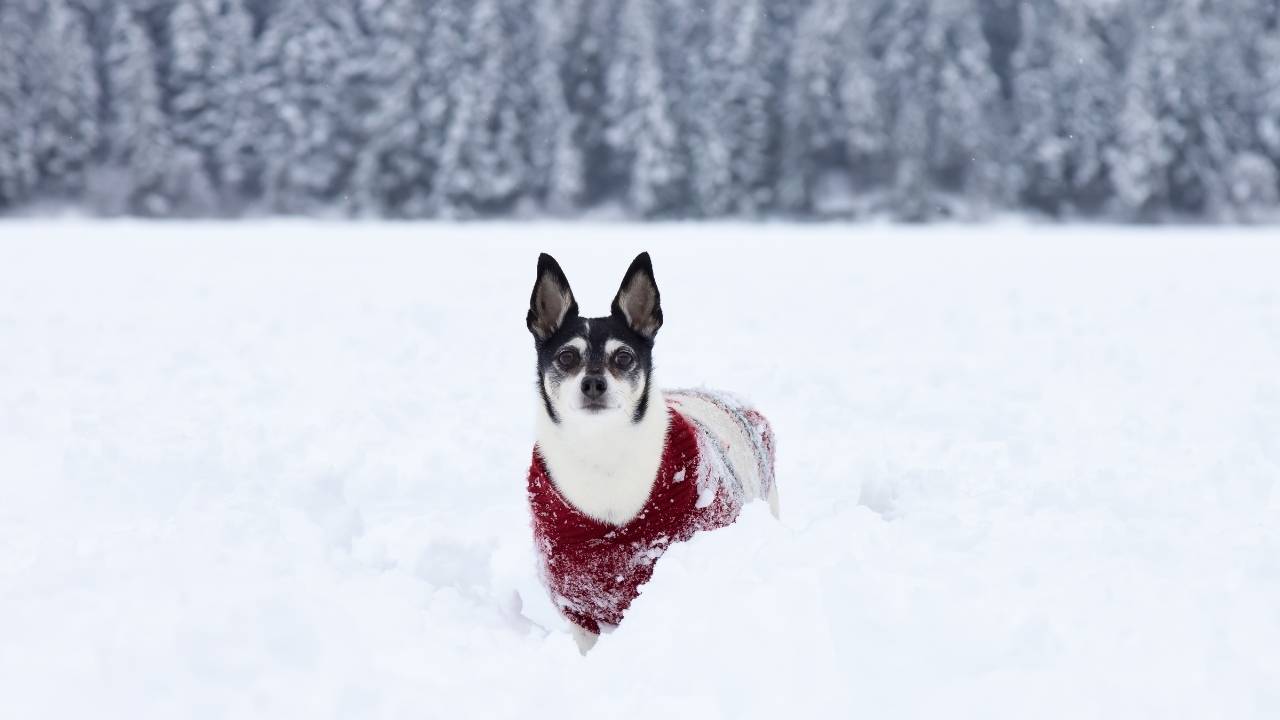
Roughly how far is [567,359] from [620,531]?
0.77 meters

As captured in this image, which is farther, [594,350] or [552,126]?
[552,126]

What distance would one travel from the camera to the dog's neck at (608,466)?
3959mm

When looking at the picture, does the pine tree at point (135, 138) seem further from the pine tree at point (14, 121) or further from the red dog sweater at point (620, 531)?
the red dog sweater at point (620, 531)

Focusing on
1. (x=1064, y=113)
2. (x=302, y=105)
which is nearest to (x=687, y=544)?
(x=302, y=105)

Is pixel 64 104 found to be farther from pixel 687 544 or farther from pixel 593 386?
pixel 687 544

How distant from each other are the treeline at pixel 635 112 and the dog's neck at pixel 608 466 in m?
40.6

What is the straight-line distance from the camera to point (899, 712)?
2727 millimetres

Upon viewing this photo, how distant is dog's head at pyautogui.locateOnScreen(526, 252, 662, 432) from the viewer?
398 cm

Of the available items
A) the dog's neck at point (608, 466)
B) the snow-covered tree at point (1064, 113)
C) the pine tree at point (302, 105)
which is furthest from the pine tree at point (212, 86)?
the dog's neck at point (608, 466)

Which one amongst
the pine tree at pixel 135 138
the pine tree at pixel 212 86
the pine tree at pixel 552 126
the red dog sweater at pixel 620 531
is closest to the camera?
the red dog sweater at pixel 620 531

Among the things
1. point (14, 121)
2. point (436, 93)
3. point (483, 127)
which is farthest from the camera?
point (436, 93)

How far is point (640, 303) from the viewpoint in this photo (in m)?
4.42

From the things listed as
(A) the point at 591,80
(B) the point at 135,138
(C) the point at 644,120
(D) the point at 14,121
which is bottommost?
(B) the point at 135,138

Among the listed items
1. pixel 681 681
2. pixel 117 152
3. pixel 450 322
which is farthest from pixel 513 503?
pixel 117 152
